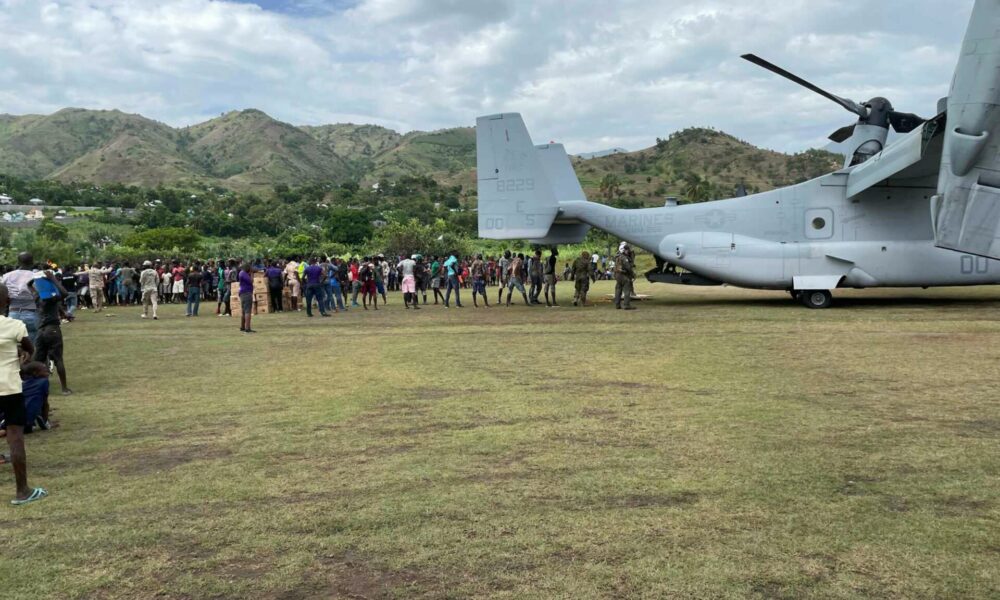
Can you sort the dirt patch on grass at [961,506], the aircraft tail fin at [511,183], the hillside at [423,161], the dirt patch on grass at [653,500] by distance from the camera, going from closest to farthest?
the dirt patch on grass at [961,506], the dirt patch on grass at [653,500], the aircraft tail fin at [511,183], the hillside at [423,161]

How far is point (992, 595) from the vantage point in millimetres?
3148

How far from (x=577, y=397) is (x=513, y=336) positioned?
5.26m

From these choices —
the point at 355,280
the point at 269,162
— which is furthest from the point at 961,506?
the point at 269,162

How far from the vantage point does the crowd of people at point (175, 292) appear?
4.87 m

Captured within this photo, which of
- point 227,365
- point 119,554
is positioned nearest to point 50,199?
point 227,365

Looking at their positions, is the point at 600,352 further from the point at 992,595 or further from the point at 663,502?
the point at 992,595

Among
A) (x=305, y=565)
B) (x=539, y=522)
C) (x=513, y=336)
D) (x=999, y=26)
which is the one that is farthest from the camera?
(x=513, y=336)

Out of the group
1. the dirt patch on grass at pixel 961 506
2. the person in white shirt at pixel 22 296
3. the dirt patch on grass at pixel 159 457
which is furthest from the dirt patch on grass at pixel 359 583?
the person in white shirt at pixel 22 296

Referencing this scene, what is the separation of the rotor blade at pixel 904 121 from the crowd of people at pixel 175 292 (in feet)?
23.0

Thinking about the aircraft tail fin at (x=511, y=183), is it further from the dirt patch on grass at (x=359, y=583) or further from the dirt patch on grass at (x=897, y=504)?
the dirt patch on grass at (x=359, y=583)

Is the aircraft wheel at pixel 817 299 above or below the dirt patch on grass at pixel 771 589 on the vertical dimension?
above

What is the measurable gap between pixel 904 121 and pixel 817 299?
4.84 m

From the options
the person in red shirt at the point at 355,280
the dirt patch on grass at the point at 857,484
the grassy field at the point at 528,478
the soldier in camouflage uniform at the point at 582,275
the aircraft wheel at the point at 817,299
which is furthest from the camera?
the person in red shirt at the point at 355,280

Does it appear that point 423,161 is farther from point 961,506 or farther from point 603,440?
point 961,506
